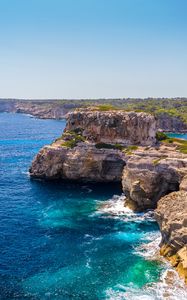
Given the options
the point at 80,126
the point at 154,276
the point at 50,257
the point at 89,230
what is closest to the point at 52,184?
the point at 80,126

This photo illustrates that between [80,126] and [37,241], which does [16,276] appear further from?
[80,126]

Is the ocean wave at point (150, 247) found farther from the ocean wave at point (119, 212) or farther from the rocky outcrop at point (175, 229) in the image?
the ocean wave at point (119, 212)

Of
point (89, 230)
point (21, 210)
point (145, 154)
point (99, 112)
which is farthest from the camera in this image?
point (99, 112)

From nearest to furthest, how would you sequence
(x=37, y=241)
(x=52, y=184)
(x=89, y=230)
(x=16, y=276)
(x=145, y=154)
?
(x=16, y=276), (x=37, y=241), (x=89, y=230), (x=145, y=154), (x=52, y=184)

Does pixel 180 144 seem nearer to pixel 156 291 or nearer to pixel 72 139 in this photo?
pixel 72 139

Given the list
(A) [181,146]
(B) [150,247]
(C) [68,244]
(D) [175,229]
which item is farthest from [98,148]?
(D) [175,229]

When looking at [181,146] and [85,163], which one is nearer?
[181,146]

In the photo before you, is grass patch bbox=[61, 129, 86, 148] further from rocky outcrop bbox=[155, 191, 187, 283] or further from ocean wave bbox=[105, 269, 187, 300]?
ocean wave bbox=[105, 269, 187, 300]
